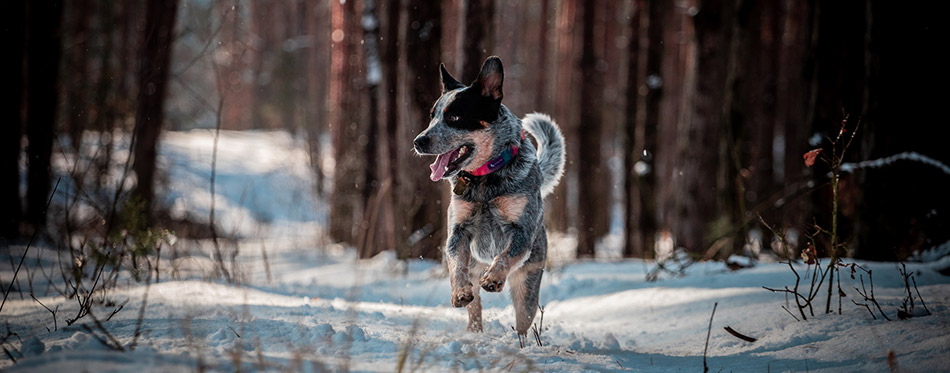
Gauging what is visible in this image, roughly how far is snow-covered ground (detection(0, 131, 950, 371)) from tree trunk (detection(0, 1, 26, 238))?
2759 millimetres

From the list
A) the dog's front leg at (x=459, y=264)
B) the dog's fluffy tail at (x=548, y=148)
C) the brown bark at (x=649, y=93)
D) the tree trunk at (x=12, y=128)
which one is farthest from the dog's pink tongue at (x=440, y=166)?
the brown bark at (x=649, y=93)

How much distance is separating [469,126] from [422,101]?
4.09 metres

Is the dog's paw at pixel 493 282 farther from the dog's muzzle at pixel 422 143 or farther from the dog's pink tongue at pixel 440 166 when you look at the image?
the dog's muzzle at pixel 422 143

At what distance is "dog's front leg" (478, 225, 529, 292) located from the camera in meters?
3.25

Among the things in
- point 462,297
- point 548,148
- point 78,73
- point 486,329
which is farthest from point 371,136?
point 462,297

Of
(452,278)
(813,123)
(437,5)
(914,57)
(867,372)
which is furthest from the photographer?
(437,5)

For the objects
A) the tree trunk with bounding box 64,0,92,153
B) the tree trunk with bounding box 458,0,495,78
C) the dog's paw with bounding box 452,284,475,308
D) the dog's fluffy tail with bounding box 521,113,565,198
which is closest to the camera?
the dog's paw with bounding box 452,284,475,308

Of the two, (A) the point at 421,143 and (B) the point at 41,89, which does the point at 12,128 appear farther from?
(A) the point at 421,143

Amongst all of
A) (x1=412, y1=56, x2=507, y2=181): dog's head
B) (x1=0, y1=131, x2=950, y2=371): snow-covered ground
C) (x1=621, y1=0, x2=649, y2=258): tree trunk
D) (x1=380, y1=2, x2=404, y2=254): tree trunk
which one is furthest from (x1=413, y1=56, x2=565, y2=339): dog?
(x1=621, y1=0, x2=649, y2=258): tree trunk

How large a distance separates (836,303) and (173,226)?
1239cm

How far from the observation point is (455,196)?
365 centimetres

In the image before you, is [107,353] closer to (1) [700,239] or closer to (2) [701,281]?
(2) [701,281]

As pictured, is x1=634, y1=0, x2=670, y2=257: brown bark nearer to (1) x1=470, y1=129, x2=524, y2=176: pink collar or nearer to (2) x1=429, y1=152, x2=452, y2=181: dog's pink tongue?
(1) x1=470, y1=129, x2=524, y2=176: pink collar

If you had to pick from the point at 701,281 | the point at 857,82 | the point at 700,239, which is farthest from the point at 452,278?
the point at 700,239
